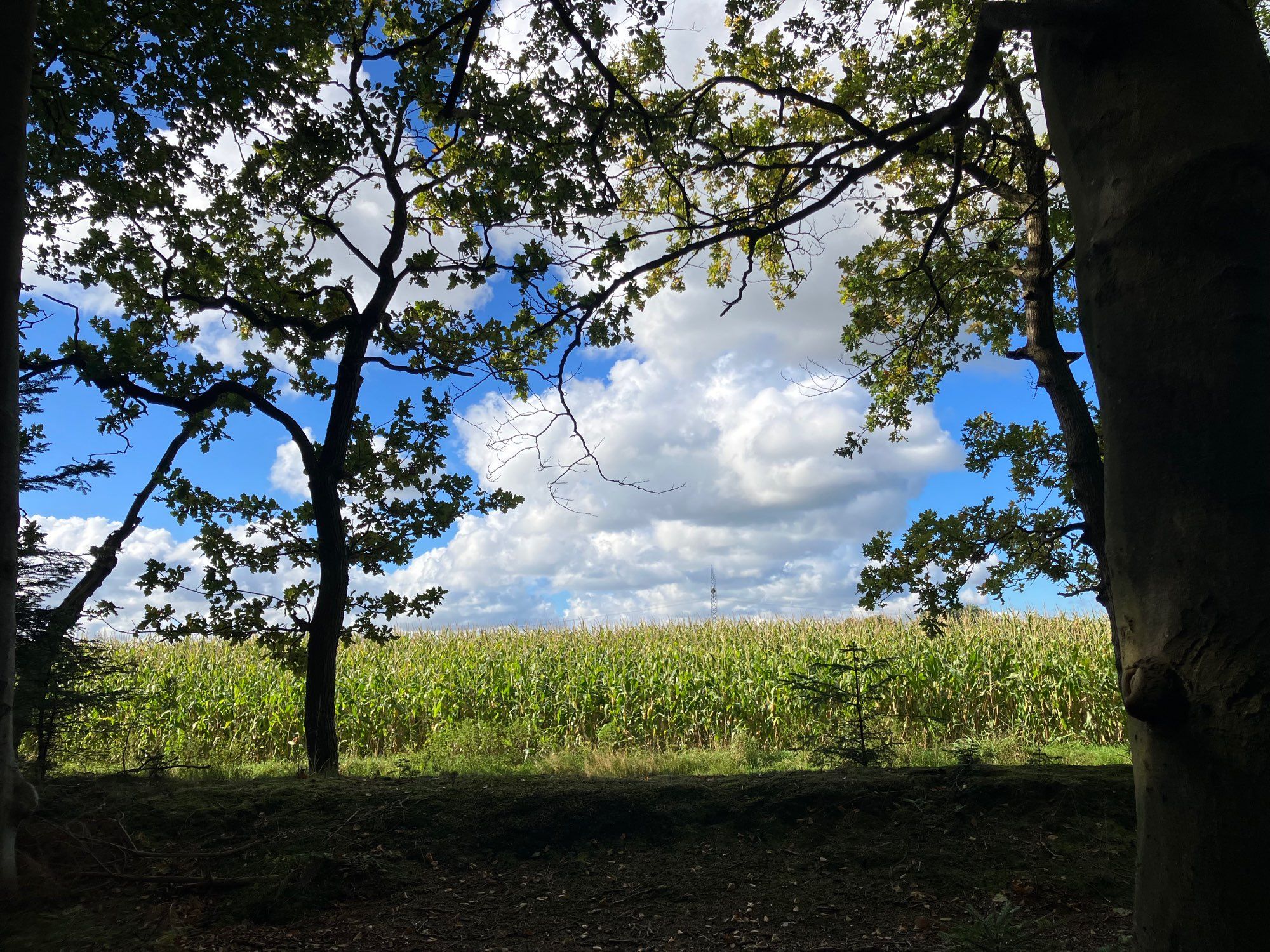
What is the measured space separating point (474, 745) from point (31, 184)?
30.1 ft

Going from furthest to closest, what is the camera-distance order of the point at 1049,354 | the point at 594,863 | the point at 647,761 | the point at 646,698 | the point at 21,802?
the point at 646,698
the point at 647,761
the point at 1049,354
the point at 594,863
the point at 21,802

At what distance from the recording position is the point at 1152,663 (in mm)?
2184

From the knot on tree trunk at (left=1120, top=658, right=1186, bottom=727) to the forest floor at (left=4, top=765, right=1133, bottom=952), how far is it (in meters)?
1.00

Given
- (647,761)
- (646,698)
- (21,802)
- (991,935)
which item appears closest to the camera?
(991,935)

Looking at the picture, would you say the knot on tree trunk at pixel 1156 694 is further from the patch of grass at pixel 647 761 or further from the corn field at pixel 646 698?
the corn field at pixel 646 698

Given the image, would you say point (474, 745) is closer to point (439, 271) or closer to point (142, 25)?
point (439, 271)

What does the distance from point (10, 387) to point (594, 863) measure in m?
3.67

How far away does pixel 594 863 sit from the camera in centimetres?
414

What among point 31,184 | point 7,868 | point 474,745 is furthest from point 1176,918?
point 474,745

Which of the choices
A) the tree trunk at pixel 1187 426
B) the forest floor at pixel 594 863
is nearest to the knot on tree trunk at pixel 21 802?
the forest floor at pixel 594 863

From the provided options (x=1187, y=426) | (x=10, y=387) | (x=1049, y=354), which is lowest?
(x=1187, y=426)

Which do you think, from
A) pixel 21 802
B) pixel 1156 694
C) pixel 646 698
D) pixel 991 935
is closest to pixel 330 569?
pixel 21 802

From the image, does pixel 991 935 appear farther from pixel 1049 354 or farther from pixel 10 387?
pixel 1049 354

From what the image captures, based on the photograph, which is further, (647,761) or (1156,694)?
(647,761)
